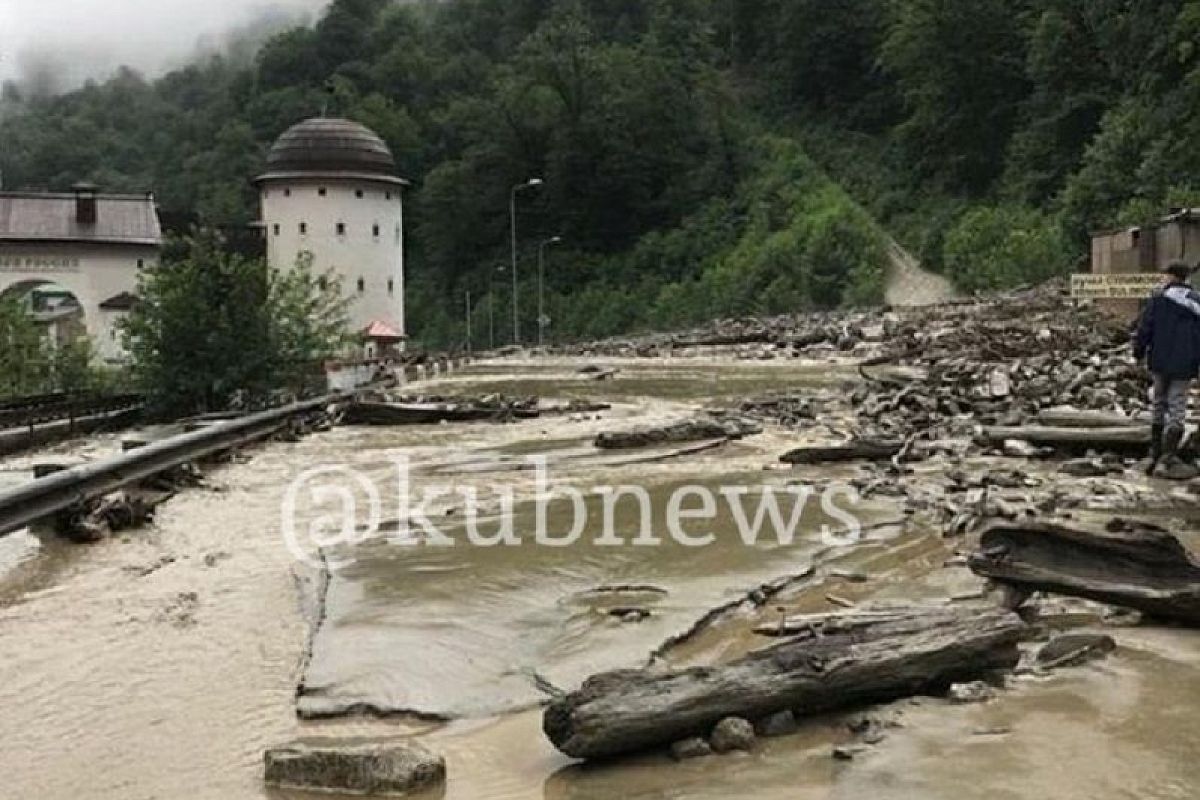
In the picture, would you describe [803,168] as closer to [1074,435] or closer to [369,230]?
[369,230]

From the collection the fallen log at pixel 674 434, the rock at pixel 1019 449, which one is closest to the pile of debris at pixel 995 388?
the rock at pixel 1019 449

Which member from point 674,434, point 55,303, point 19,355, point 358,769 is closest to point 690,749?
point 358,769

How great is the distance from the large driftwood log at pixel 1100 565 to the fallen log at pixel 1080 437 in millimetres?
5393

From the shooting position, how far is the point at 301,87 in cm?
13962

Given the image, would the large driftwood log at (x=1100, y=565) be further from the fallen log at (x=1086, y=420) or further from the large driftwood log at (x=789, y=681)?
the fallen log at (x=1086, y=420)

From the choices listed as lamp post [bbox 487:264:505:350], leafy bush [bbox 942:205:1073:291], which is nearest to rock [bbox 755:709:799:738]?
leafy bush [bbox 942:205:1073:291]

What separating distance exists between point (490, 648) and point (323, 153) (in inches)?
2664

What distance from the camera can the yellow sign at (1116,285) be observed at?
23156 mm

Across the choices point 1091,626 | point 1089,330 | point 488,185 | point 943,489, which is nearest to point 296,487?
point 943,489

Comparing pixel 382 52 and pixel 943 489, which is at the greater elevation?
pixel 382 52

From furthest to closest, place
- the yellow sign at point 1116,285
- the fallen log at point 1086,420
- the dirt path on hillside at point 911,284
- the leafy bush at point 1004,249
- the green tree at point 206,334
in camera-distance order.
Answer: the dirt path on hillside at point 911,284 < the leafy bush at point 1004,249 < the green tree at point 206,334 < the yellow sign at point 1116,285 < the fallen log at point 1086,420

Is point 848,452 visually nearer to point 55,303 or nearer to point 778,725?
point 778,725

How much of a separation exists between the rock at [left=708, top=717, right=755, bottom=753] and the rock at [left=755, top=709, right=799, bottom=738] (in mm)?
78

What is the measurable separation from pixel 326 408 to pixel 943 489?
1391 centimetres
